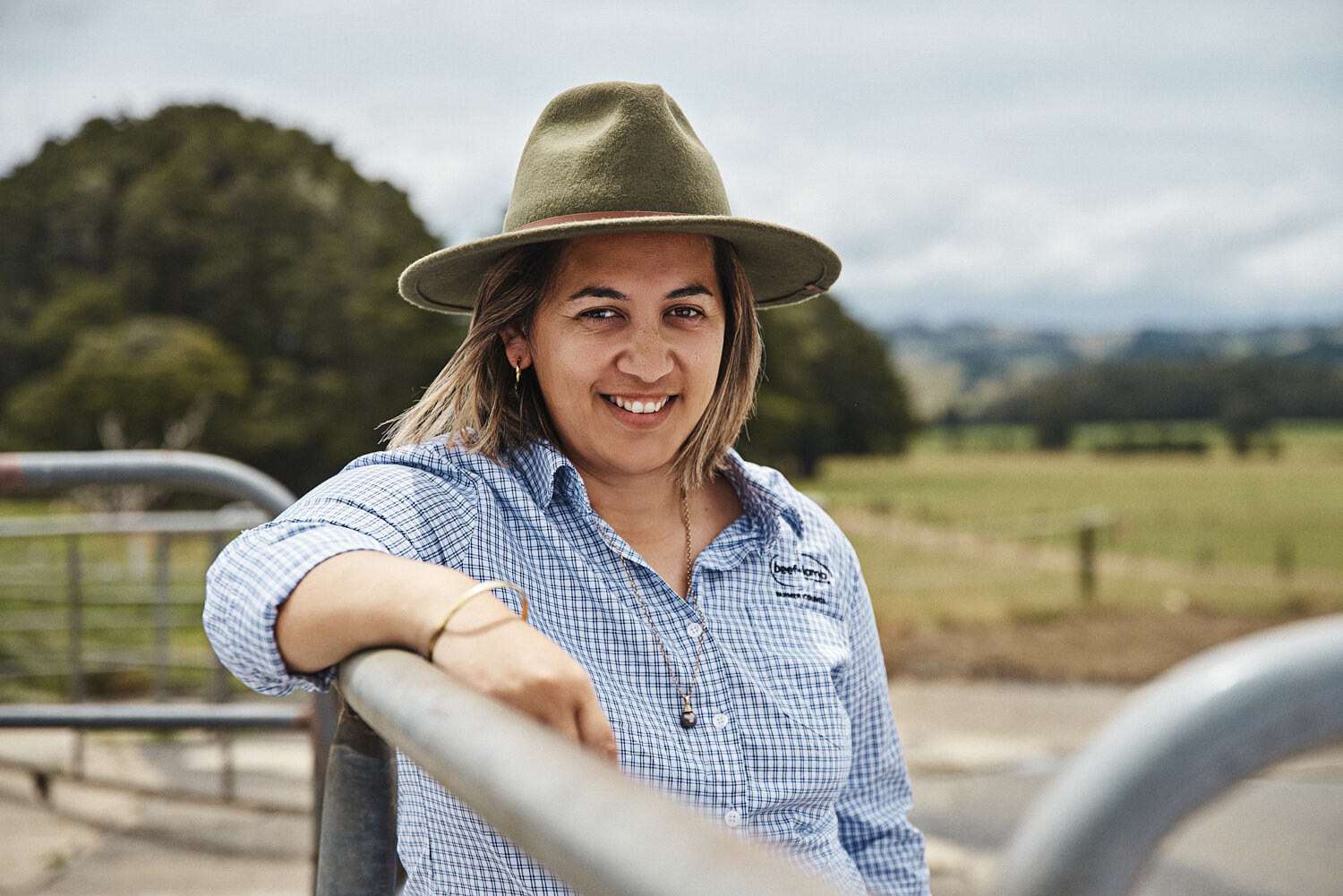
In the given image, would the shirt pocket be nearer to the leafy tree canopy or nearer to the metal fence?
the metal fence

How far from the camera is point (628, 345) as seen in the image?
1399 millimetres

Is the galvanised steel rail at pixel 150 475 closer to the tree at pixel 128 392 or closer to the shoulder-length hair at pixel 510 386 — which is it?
the shoulder-length hair at pixel 510 386

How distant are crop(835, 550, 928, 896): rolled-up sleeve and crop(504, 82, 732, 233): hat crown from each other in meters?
0.63

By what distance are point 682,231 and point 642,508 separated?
0.40 metres

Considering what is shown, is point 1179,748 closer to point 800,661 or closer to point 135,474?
point 800,661

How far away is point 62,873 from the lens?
9.14 ft

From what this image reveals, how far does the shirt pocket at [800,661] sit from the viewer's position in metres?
1.38

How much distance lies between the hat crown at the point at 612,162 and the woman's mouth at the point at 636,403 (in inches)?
9.8

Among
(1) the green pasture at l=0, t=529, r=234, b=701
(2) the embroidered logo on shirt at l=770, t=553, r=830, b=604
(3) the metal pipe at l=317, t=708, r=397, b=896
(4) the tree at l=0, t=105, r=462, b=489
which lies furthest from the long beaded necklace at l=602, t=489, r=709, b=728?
(4) the tree at l=0, t=105, r=462, b=489

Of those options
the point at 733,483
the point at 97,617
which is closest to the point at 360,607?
the point at 733,483

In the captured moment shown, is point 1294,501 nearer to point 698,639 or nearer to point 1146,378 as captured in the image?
point 1146,378

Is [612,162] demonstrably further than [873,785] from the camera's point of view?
No

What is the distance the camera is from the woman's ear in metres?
1.50

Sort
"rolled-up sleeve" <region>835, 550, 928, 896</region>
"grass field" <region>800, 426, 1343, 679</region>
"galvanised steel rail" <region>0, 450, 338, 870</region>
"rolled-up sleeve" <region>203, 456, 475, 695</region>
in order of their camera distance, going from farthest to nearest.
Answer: "grass field" <region>800, 426, 1343, 679</region>, "galvanised steel rail" <region>0, 450, 338, 870</region>, "rolled-up sleeve" <region>835, 550, 928, 896</region>, "rolled-up sleeve" <region>203, 456, 475, 695</region>
